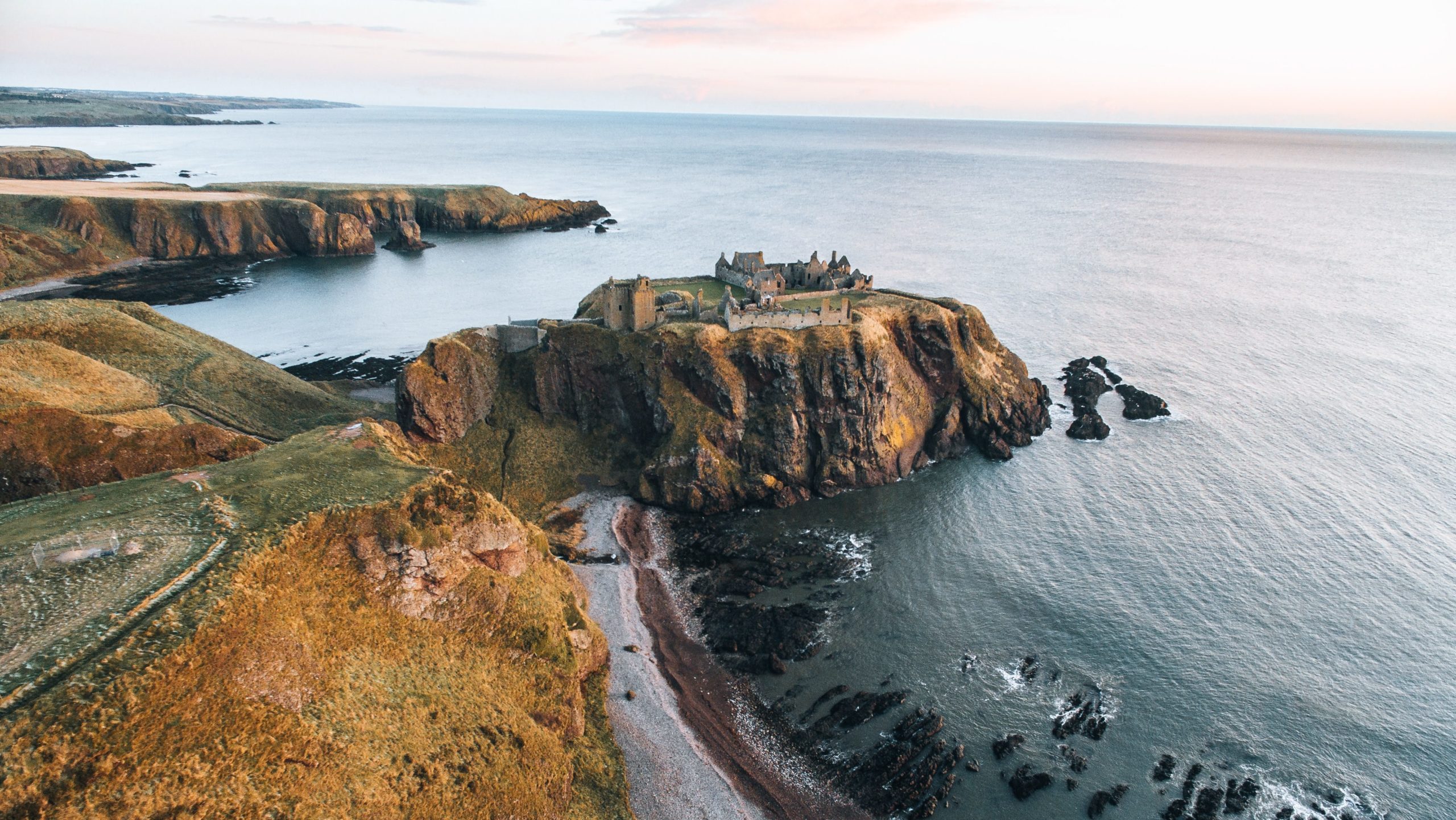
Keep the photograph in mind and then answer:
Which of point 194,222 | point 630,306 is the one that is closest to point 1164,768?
point 630,306

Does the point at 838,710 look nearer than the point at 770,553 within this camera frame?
Yes

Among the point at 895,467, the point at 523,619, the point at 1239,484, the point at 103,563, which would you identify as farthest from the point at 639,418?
the point at 1239,484

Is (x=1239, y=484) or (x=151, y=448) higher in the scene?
(x=151, y=448)

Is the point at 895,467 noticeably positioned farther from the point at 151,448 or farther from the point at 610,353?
the point at 151,448

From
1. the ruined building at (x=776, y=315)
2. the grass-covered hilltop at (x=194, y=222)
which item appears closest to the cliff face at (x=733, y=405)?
the ruined building at (x=776, y=315)

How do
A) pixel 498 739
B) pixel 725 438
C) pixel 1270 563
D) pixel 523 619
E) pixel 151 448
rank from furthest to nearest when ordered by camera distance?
pixel 725 438
pixel 1270 563
pixel 151 448
pixel 523 619
pixel 498 739

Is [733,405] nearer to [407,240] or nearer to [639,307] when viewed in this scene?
[639,307]

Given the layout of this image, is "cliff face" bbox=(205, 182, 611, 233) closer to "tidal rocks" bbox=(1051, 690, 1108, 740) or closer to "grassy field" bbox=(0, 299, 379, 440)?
"grassy field" bbox=(0, 299, 379, 440)

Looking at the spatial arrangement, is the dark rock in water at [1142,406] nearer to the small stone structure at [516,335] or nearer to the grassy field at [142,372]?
the small stone structure at [516,335]
